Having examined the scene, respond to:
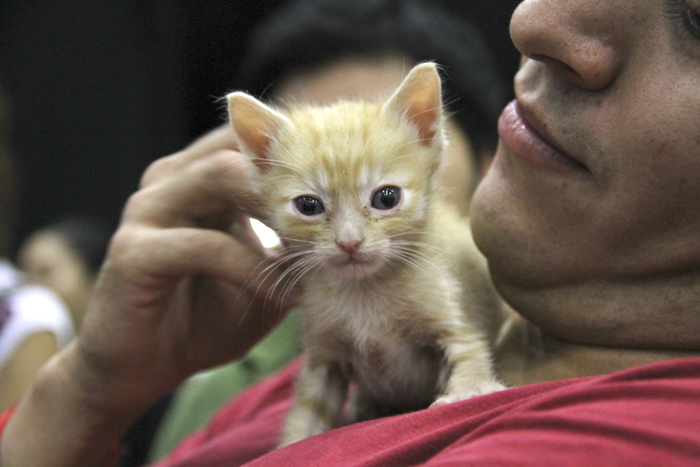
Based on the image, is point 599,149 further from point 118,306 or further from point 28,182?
point 28,182

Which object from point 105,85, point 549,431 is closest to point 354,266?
point 549,431

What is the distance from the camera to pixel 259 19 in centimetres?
408

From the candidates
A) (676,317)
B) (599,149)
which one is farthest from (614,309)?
(599,149)

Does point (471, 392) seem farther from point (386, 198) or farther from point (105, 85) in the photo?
point (105, 85)

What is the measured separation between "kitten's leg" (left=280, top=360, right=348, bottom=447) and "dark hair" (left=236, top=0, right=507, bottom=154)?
4.17 ft

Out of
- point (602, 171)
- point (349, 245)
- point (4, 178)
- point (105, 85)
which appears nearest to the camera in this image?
point (602, 171)

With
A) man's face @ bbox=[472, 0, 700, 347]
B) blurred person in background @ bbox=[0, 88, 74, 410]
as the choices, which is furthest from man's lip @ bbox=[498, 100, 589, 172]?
blurred person in background @ bbox=[0, 88, 74, 410]

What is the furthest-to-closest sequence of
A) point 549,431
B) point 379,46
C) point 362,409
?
1. point 379,46
2. point 362,409
3. point 549,431

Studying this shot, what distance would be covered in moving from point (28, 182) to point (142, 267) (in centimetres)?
440

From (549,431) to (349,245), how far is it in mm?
474

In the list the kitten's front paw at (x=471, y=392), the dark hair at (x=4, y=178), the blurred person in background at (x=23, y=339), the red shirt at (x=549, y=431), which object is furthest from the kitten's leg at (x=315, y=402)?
the dark hair at (x=4, y=178)

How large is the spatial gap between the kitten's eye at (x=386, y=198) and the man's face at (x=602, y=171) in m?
0.16

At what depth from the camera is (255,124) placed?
1.28 meters

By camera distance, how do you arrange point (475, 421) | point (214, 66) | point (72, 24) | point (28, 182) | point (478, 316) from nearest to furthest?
point (475, 421), point (478, 316), point (214, 66), point (72, 24), point (28, 182)
